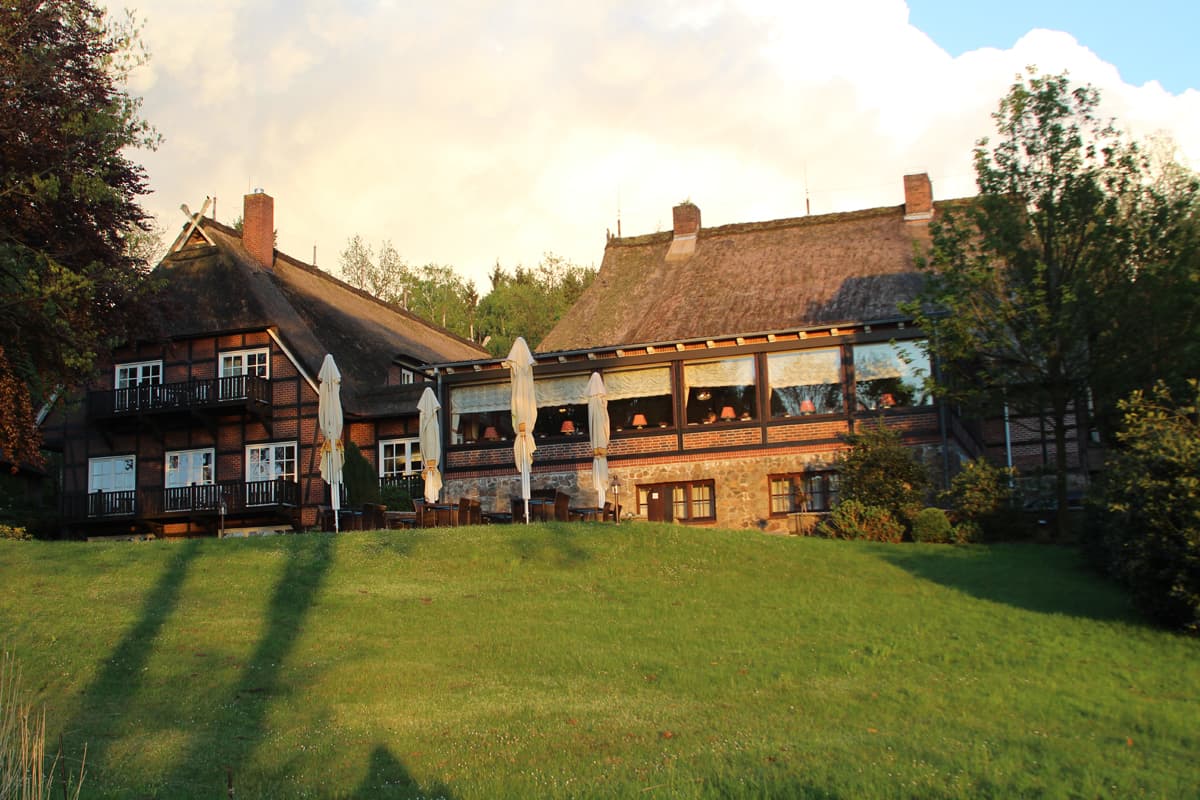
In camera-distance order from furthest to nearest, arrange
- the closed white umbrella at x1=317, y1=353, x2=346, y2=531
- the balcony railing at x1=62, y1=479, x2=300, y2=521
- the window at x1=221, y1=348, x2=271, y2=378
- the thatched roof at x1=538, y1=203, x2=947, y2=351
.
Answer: the window at x1=221, y1=348, x2=271, y2=378 → the balcony railing at x1=62, y1=479, x2=300, y2=521 → the thatched roof at x1=538, y1=203, x2=947, y2=351 → the closed white umbrella at x1=317, y1=353, x2=346, y2=531

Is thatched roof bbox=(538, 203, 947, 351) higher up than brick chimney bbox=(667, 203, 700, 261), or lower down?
lower down

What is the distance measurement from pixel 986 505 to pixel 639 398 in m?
8.85

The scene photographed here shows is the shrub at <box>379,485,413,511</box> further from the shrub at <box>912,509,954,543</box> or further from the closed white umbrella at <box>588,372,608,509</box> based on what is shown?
the shrub at <box>912,509,954,543</box>

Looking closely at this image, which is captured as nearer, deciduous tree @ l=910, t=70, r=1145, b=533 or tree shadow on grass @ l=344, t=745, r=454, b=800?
tree shadow on grass @ l=344, t=745, r=454, b=800

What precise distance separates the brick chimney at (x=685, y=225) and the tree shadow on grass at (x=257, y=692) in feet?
61.3

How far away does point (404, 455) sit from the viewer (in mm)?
34594

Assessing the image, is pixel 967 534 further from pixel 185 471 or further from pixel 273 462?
pixel 185 471

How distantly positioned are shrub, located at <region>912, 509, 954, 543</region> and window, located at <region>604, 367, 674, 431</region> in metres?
7.33

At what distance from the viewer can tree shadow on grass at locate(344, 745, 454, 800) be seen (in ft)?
30.4

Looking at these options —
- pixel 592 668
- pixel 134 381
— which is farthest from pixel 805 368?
pixel 134 381

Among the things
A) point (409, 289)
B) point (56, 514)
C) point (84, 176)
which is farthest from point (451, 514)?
point (409, 289)

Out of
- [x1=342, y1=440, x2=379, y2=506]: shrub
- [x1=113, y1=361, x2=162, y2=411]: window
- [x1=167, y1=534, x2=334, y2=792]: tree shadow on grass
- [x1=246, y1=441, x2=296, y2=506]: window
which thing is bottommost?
[x1=167, y1=534, x2=334, y2=792]: tree shadow on grass

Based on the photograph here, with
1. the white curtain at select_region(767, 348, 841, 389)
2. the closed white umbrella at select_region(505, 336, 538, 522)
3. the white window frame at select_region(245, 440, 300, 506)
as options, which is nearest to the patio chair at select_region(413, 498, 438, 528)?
the closed white umbrella at select_region(505, 336, 538, 522)

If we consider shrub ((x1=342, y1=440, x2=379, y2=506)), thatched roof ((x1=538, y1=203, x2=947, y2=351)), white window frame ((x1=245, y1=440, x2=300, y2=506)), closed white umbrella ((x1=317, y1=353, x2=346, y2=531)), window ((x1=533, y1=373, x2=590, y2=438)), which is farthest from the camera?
white window frame ((x1=245, y1=440, x2=300, y2=506))
